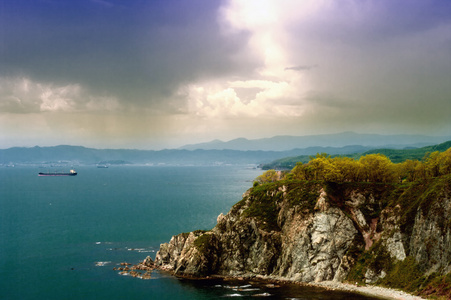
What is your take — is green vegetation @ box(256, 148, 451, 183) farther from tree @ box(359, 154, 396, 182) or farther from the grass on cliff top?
the grass on cliff top

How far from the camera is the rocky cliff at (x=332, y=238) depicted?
75.9 meters

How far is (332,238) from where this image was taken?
87500 mm

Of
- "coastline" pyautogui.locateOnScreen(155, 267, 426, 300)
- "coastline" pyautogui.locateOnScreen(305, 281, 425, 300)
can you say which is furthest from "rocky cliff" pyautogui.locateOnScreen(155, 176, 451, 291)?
"coastline" pyautogui.locateOnScreen(305, 281, 425, 300)

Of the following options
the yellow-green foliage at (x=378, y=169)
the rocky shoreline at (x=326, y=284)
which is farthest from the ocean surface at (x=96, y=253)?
the yellow-green foliage at (x=378, y=169)

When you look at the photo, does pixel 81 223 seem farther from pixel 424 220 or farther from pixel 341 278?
pixel 424 220

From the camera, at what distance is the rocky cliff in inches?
2987

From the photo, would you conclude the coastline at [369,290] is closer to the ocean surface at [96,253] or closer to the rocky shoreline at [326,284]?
the rocky shoreline at [326,284]

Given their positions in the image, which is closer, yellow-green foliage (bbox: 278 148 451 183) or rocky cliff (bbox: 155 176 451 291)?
rocky cliff (bbox: 155 176 451 291)

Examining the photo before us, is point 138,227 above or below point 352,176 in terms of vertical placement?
below

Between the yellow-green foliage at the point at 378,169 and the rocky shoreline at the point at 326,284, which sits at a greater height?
the yellow-green foliage at the point at 378,169

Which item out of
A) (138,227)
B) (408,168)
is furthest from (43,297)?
(408,168)

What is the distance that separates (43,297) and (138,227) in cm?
6883

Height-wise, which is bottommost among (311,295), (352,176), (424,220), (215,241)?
(311,295)

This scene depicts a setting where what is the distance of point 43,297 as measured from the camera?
75500 millimetres
